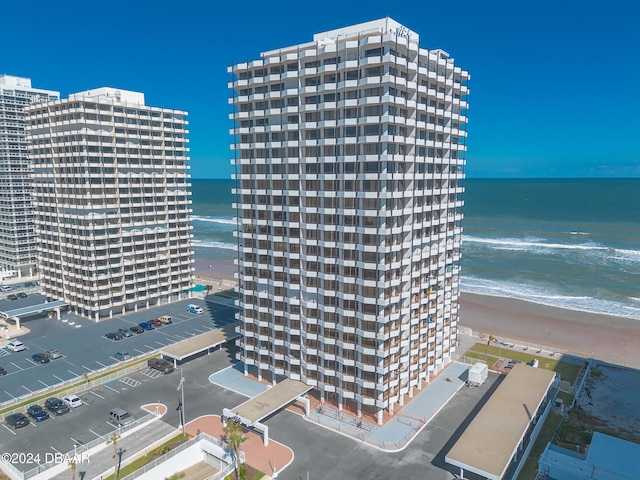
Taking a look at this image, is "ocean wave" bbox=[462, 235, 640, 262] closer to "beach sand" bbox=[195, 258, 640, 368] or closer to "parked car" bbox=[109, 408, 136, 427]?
"beach sand" bbox=[195, 258, 640, 368]

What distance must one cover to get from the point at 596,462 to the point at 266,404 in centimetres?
3531

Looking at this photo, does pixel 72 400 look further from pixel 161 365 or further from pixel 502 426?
pixel 502 426

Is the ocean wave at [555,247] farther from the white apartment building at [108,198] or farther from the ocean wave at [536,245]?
the white apartment building at [108,198]

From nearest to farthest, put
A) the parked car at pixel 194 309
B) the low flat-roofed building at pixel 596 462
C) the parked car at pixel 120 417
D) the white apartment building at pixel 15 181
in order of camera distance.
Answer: the low flat-roofed building at pixel 596 462
the parked car at pixel 120 417
the parked car at pixel 194 309
the white apartment building at pixel 15 181

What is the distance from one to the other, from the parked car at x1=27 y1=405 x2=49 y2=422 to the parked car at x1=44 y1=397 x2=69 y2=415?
883 millimetres

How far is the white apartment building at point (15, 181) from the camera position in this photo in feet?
374

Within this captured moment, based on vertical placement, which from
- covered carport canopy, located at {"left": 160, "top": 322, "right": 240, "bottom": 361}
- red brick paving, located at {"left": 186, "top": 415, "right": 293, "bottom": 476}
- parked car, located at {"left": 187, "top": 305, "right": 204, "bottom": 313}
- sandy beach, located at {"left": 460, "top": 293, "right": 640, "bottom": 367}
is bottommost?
sandy beach, located at {"left": 460, "top": 293, "right": 640, "bottom": 367}

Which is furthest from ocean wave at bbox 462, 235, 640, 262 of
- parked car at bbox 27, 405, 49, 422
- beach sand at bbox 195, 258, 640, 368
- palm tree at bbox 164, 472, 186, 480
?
parked car at bbox 27, 405, 49, 422

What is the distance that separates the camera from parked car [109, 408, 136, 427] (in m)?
55.2

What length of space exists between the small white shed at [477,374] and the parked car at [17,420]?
59.2m

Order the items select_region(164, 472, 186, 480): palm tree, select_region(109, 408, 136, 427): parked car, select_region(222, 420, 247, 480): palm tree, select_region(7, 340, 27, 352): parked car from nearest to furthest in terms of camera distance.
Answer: select_region(222, 420, 247, 480): palm tree < select_region(164, 472, 186, 480): palm tree < select_region(109, 408, 136, 427): parked car < select_region(7, 340, 27, 352): parked car

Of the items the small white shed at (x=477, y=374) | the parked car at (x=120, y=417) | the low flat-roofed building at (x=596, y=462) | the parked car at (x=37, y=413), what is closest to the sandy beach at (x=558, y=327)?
the small white shed at (x=477, y=374)

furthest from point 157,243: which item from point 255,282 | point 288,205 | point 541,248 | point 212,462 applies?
point 541,248

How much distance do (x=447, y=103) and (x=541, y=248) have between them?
144 metres
